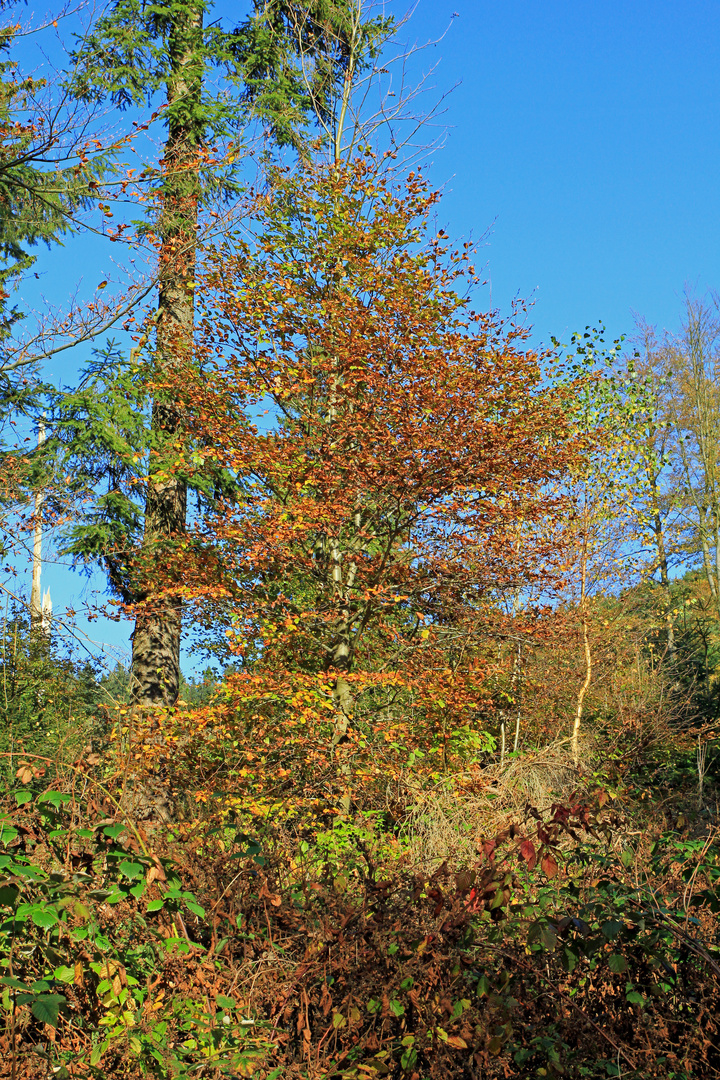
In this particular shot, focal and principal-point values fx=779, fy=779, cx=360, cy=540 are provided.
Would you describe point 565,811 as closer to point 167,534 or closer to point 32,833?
point 32,833

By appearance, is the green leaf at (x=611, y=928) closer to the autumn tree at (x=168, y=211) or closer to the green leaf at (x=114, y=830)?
the green leaf at (x=114, y=830)

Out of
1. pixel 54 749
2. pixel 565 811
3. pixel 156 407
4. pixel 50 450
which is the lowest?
pixel 565 811

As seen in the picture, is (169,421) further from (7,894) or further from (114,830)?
(7,894)

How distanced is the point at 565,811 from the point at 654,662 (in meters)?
17.2

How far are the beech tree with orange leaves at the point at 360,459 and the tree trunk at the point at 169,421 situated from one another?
0.45 meters

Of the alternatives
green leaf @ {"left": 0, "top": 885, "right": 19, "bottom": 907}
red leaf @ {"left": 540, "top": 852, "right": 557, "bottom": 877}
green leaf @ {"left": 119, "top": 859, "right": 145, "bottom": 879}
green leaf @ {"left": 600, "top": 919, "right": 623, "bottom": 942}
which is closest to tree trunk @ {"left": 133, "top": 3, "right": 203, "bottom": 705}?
green leaf @ {"left": 119, "top": 859, "right": 145, "bottom": 879}

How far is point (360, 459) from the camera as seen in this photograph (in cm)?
924

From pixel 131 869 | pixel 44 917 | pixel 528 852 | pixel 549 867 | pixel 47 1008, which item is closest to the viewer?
pixel 47 1008

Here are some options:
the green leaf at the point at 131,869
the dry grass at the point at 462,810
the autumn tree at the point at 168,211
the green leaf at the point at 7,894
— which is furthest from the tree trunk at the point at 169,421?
the green leaf at the point at 7,894

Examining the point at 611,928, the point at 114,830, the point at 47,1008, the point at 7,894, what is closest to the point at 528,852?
the point at 611,928

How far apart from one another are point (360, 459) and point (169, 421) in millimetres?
4269

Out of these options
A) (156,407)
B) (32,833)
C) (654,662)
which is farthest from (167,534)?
(654,662)

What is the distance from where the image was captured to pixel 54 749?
36.8ft

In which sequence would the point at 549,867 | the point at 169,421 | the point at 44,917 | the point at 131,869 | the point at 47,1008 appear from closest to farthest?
the point at 47,1008 → the point at 44,917 → the point at 131,869 → the point at 549,867 → the point at 169,421
